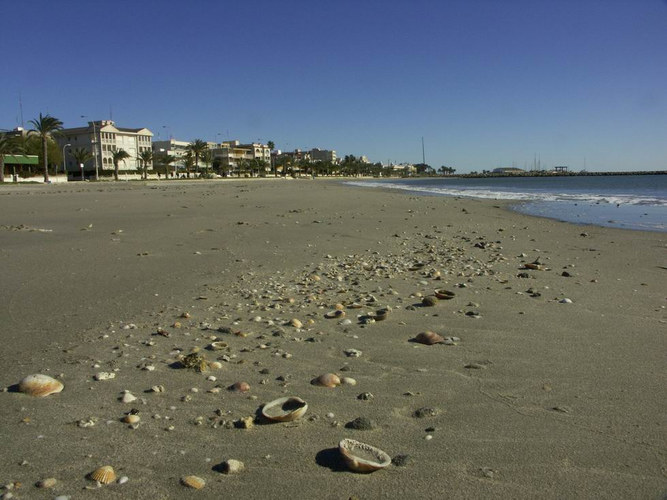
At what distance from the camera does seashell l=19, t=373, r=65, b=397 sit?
350 cm

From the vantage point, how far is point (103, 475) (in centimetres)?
259

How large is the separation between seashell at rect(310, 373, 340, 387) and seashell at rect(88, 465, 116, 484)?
1495mm

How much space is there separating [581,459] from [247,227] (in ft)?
39.2

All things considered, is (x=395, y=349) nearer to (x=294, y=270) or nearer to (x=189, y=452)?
(x=189, y=452)

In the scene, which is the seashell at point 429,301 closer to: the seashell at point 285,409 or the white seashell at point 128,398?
the seashell at point 285,409

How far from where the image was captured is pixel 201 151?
A: 10925 centimetres

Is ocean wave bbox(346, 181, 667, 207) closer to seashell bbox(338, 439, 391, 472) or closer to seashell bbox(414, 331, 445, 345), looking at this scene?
seashell bbox(414, 331, 445, 345)

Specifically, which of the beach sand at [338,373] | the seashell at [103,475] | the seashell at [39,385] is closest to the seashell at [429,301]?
the beach sand at [338,373]

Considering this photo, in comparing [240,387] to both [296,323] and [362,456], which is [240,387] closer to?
[362,456]

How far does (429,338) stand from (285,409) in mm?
1786

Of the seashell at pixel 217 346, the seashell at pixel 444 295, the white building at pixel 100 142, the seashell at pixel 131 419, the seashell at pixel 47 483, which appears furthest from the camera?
the white building at pixel 100 142

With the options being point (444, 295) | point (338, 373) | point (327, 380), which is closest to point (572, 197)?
point (444, 295)

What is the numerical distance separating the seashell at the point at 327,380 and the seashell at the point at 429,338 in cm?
114

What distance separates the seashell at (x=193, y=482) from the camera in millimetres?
2549
